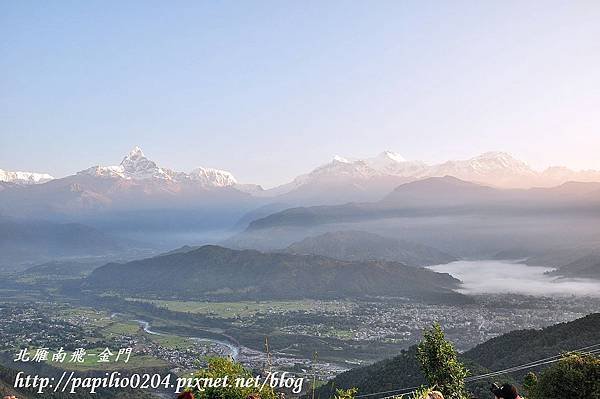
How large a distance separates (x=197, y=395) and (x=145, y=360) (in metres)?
114

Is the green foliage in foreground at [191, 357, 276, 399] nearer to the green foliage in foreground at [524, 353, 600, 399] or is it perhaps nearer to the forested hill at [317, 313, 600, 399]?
the green foliage in foreground at [524, 353, 600, 399]

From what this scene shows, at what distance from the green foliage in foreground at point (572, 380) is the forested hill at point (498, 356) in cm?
4362

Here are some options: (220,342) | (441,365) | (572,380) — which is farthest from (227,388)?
(220,342)

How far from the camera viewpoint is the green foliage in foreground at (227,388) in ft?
79.0

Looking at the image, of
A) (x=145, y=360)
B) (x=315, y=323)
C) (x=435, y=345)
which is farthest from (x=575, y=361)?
(x=315, y=323)

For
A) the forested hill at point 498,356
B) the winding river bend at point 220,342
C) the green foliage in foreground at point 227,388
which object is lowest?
the winding river bend at point 220,342

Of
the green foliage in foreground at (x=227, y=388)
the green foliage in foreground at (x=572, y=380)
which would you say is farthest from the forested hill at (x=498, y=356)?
the green foliage in foreground at (x=227, y=388)

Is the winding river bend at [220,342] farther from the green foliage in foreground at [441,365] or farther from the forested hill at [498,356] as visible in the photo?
the green foliage in foreground at [441,365]

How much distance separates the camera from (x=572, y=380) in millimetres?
23859

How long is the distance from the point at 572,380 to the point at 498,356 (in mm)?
67050

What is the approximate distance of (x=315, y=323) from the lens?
627ft

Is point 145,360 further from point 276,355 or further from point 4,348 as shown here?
point 4,348

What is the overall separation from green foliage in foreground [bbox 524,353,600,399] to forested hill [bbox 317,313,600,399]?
4362 cm

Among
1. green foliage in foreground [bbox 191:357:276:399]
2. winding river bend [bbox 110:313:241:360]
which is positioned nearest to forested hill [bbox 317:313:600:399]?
green foliage in foreground [bbox 191:357:276:399]
